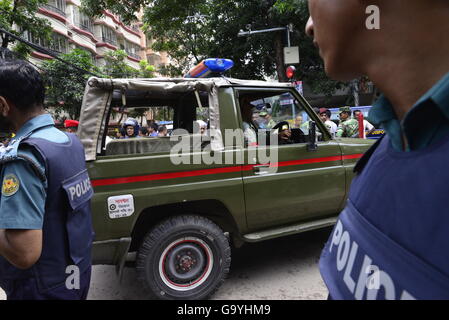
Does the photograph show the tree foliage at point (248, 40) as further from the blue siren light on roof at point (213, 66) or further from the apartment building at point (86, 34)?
the blue siren light on roof at point (213, 66)

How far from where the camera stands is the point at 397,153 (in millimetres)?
618

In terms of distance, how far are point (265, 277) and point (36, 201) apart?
2569 mm

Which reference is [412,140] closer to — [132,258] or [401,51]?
[401,51]

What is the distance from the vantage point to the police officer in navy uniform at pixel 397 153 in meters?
0.50

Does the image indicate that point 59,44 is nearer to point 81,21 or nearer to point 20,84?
point 81,21

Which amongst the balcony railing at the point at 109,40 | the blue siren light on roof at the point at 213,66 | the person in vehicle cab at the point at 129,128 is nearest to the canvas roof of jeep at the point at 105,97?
the blue siren light on roof at the point at 213,66

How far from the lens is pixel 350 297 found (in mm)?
675

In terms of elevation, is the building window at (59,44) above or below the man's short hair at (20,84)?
above

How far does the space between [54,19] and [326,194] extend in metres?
23.9

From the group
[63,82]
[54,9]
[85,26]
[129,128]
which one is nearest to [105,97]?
[129,128]

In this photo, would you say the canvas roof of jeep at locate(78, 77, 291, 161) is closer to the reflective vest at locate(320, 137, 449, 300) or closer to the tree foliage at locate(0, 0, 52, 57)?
the reflective vest at locate(320, 137, 449, 300)

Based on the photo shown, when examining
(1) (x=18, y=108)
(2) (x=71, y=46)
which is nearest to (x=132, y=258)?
(1) (x=18, y=108)

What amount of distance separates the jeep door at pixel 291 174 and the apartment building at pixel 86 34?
14235 mm

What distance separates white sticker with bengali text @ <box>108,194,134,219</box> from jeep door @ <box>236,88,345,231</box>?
3.39 ft
